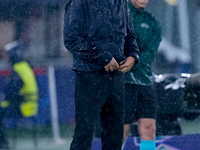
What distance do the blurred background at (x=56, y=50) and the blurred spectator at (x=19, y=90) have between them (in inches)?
12.5

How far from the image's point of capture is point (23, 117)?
8102 millimetres

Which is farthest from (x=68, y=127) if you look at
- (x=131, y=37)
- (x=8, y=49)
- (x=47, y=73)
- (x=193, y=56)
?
(x=131, y=37)

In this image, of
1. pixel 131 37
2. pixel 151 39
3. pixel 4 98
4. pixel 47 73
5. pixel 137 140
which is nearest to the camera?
pixel 131 37

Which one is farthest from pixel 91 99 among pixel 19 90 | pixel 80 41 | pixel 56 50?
pixel 56 50

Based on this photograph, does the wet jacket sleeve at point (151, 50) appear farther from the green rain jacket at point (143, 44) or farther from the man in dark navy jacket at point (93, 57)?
the man in dark navy jacket at point (93, 57)

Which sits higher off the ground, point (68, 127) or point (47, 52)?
point (47, 52)

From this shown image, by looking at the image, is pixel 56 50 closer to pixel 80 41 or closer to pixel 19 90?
pixel 19 90

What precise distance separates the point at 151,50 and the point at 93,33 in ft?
4.40

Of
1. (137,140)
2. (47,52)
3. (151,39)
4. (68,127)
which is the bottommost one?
(68,127)

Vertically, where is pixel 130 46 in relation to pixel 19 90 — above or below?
above

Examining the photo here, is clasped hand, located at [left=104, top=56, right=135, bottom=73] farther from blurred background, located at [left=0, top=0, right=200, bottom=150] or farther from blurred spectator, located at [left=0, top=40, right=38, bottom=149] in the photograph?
blurred background, located at [left=0, top=0, right=200, bottom=150]

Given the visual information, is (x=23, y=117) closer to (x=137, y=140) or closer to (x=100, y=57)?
(x=137, y=140)

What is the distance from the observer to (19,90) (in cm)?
776

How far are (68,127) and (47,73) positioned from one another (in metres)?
0.92
